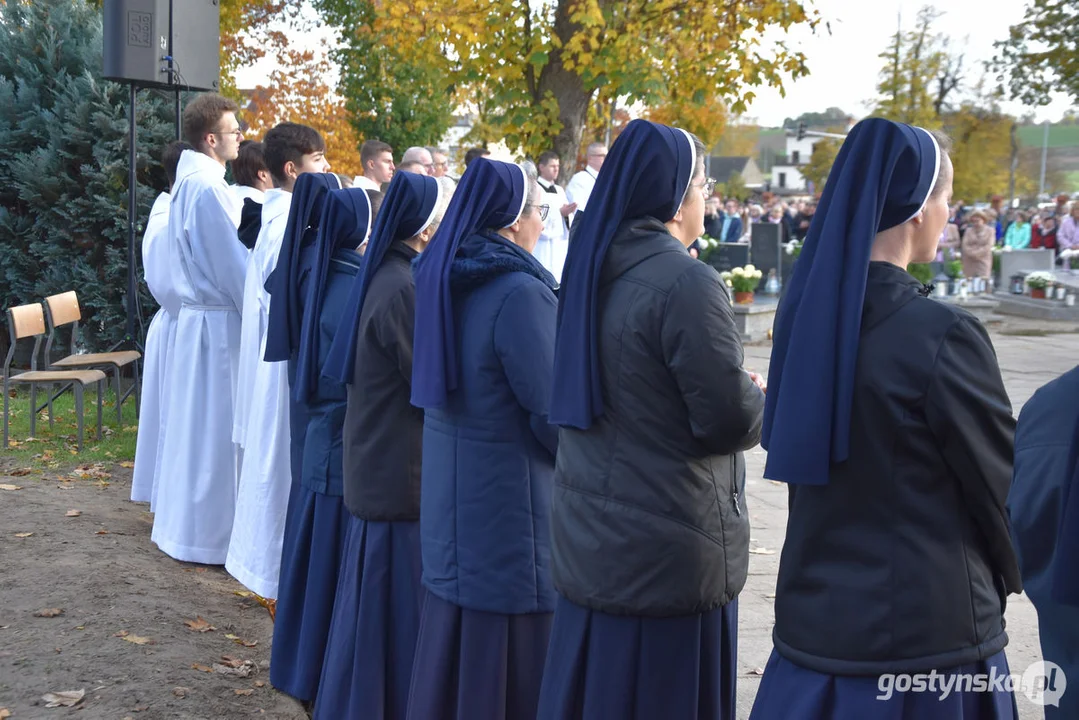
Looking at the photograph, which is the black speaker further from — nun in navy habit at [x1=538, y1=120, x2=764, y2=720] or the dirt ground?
nun in navy habit at [x1=538, y1=120, x2=764, y2=720]

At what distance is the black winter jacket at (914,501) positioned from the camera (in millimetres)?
2334

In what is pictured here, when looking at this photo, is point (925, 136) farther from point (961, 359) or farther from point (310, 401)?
point (310, 401)

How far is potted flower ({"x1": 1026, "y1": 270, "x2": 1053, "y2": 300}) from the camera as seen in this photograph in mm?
20156

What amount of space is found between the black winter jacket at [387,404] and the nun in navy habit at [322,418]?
495 mm

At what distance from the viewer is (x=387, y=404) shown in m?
4.10

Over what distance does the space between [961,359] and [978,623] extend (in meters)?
0.55

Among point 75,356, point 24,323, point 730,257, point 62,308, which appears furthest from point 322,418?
point 730,257

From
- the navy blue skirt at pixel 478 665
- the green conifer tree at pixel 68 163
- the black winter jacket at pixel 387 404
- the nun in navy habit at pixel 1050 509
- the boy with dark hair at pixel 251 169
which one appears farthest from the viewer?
the green conifer tree at pixel 68 163

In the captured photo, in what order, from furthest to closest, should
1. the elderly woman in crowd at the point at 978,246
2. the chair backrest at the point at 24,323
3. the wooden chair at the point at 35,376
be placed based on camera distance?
the elderly woman in crowd at the point at 978,246 → the chair backrest at the point at 24,323 → the wooden chair at the point at 35,376

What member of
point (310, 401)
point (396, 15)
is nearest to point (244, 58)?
point (396, 15)

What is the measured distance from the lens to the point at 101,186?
1159 centimetres

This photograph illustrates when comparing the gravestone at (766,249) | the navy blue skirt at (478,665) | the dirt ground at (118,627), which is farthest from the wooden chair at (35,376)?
the gravestone at (766,249)

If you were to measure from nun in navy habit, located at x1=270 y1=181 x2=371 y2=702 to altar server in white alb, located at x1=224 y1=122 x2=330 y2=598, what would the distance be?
784 mm

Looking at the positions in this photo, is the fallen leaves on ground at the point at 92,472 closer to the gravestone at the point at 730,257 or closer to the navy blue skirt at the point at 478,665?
the navy blue skirt at the point at 478,665
